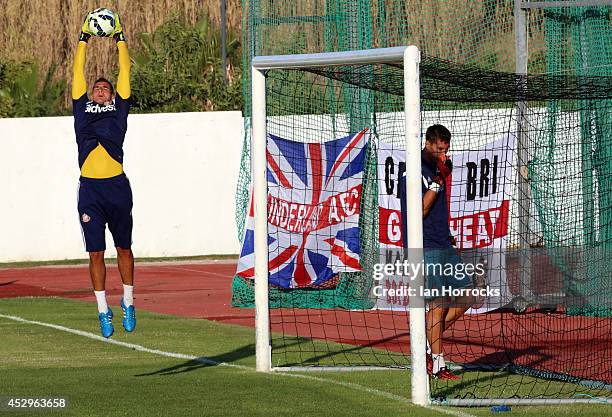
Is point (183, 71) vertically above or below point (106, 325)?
above

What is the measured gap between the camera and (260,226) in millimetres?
12930

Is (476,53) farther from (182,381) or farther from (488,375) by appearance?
(182,381)

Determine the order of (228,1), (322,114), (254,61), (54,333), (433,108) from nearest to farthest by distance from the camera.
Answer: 1. (254,61)
2. (54,333)
3. (433,108)
4. (322,114)
5. (228,1)

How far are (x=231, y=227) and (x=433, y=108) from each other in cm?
1314

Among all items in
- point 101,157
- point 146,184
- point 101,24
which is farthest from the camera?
point 146,184

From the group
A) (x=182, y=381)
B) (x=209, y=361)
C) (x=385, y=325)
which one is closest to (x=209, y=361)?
(x=209, y=361)

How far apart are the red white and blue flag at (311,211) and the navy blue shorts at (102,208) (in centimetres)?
670

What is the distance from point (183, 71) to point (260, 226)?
79.6ft

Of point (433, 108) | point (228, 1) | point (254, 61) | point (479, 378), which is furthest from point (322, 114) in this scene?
point (228, 1)

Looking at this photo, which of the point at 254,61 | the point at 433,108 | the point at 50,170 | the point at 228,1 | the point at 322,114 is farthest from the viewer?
the point at 228,1

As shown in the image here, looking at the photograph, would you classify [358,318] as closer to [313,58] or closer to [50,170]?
[313,58]

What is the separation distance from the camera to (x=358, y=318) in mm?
17984

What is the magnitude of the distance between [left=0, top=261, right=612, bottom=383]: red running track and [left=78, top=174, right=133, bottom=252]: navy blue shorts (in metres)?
3.80

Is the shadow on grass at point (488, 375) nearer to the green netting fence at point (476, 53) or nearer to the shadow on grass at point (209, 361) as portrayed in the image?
the shadow on grass at point (209, 361)
